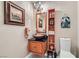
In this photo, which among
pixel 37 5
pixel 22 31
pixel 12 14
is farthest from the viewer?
pixel 37 5

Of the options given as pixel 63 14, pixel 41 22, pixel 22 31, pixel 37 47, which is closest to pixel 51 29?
pixel 41 22

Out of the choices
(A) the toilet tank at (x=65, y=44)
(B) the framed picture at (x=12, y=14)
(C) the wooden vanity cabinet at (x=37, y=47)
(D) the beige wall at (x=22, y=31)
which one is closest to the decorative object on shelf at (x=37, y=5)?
(D) the beige wall at (x=22, y=31)

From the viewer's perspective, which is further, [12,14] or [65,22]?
[65,22]

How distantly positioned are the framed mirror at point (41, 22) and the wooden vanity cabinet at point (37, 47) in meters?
0.37

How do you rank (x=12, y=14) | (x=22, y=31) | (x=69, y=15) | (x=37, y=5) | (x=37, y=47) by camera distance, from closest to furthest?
(x=12, y=14), (x=22, y=31), (x=69, y=15), (x=37, y=47), (x=37, y=5)

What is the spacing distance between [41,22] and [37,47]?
67 cm

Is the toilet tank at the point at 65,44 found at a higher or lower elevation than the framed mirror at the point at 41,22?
lower

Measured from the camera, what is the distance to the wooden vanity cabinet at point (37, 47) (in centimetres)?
223

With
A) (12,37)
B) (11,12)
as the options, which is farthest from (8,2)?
(12,37)

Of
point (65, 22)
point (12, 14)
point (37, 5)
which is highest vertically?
point (37, 5)

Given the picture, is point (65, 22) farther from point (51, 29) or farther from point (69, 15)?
point (51, 29)

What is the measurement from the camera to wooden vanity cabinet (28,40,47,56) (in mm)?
2230

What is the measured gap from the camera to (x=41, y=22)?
246 centimetres

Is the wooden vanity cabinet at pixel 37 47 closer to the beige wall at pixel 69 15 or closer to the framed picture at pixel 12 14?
the beige wall at pixel 69 15
